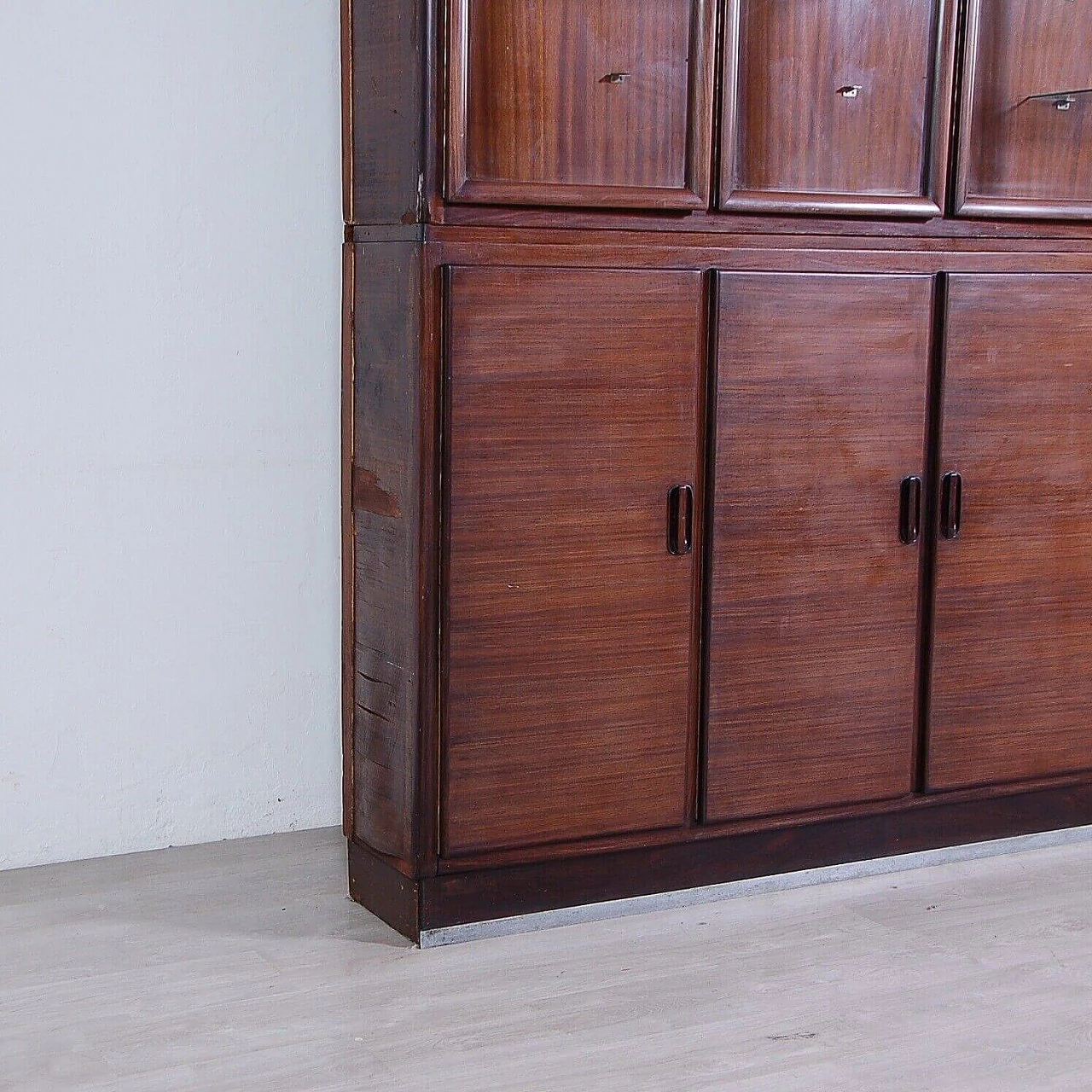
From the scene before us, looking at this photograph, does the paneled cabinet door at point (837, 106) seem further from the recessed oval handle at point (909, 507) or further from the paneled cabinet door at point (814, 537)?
the recessed oval handle at point (909, 507)

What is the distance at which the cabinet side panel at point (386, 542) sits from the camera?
2.56m

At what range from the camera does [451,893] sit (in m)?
2.66

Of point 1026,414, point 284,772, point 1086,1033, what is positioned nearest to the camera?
point 1086,1033

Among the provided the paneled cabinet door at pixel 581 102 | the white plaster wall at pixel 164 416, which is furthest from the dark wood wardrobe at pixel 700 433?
the white plaster wall at pixel 164 416

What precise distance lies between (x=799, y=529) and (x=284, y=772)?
45.8 inches

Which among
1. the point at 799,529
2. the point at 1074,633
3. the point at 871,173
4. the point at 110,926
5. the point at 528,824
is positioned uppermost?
the point at 871,173

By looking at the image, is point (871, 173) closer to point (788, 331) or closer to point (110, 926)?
point (788, 331)

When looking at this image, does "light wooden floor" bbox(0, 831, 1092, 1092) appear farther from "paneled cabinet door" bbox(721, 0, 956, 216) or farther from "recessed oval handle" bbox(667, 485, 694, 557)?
"paneled cabinet door" bbox(721, 0, 956, 216)

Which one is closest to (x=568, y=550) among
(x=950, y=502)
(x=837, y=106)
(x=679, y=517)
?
(x=679, y=517)

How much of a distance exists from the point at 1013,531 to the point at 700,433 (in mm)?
702

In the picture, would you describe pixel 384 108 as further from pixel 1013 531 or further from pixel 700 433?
pixel 1013 531

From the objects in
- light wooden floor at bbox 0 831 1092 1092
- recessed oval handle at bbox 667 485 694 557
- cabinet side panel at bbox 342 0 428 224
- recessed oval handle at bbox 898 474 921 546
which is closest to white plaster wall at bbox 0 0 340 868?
light wooden floor at bbox 0 831 1092 1092

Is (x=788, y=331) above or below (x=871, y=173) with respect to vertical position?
below

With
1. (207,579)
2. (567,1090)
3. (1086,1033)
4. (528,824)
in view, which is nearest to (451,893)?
(528,824)
